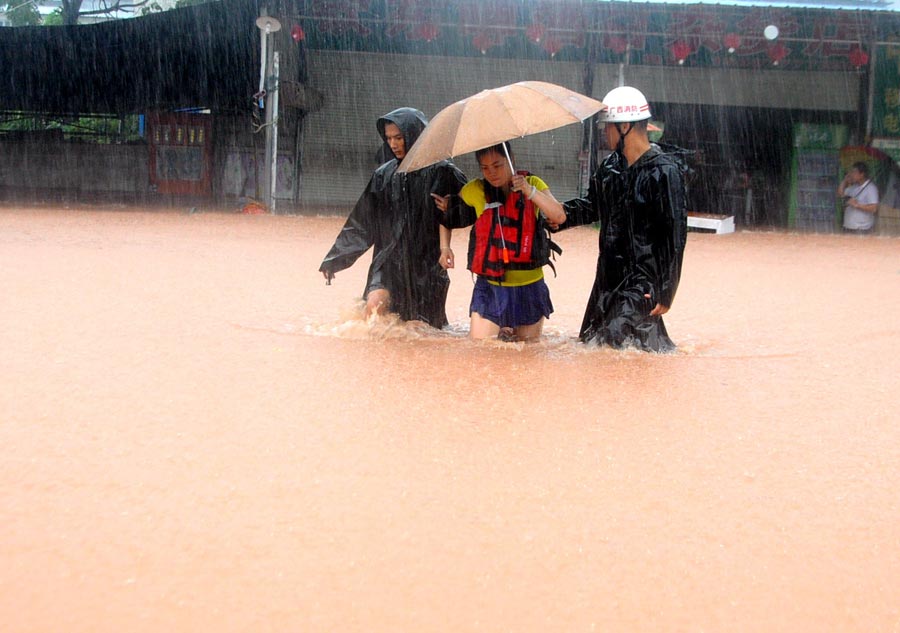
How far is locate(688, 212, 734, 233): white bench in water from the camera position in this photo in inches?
648

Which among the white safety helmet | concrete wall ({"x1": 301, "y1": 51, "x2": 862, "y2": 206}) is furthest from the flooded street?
concrete wall ({"x1": 301, "y1": 51, "x2": 862, "y2": 206})

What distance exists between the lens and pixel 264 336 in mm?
6219

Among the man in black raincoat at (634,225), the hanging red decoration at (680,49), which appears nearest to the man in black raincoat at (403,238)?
the man in black raincoat at (634,225)

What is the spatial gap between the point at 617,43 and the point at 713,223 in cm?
346

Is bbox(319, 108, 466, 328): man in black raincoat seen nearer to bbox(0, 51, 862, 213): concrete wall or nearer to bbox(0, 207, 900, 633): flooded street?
bbox(0, 207, 900, 633): flooded street

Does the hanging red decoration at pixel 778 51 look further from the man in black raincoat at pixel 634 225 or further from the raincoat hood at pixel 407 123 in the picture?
the raincoat hood at pixel 407 123

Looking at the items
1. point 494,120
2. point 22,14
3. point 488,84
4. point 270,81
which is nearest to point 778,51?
point 488,84

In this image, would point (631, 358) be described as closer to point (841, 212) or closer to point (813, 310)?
point (813, 310)

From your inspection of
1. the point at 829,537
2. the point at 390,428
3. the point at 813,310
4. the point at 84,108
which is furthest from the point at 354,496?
the point at 84,108

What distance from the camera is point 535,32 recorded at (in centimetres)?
1541

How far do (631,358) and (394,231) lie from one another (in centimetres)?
170

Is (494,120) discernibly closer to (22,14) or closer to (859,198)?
(859,198)

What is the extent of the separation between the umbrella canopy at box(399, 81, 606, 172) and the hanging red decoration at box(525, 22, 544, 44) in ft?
34.8

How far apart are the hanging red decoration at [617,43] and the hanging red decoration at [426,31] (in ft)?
9.25
